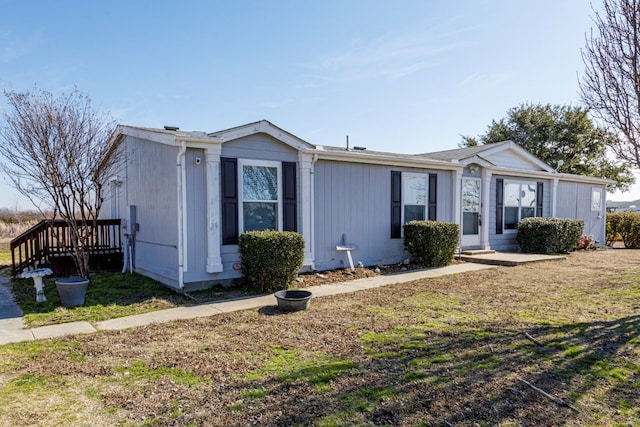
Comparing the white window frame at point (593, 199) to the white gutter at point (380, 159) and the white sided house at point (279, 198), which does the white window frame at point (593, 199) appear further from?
the white gutter at point (380, 159)

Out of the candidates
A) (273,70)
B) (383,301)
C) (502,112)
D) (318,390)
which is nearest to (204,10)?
(273,70)

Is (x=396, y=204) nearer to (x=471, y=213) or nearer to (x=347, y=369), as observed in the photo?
(x=471, y=213)

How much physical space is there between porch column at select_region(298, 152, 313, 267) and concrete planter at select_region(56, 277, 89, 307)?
151 inches

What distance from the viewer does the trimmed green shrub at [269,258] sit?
6625mm

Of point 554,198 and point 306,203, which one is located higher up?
point 554,198

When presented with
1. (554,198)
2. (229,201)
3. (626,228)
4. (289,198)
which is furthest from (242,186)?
(626,228)

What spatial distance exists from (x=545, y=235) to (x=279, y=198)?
8.58 m

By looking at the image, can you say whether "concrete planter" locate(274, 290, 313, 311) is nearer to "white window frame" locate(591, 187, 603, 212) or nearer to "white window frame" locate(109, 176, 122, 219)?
"white window frame" locate(109, 176, 122, 219)

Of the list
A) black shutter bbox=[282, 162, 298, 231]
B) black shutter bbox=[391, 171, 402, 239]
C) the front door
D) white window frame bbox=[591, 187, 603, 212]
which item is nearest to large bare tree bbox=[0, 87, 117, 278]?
black shutter bbox=[282, 162, 298, 231]

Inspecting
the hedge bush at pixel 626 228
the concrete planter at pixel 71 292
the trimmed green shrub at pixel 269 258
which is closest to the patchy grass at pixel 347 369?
the trimmed green shrub at pixel 269 258

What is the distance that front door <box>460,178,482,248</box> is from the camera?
36.6 ft

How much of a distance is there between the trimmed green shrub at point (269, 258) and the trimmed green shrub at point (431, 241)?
3479 mm

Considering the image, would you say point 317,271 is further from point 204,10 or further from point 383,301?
point 204,10

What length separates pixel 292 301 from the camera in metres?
5.46
